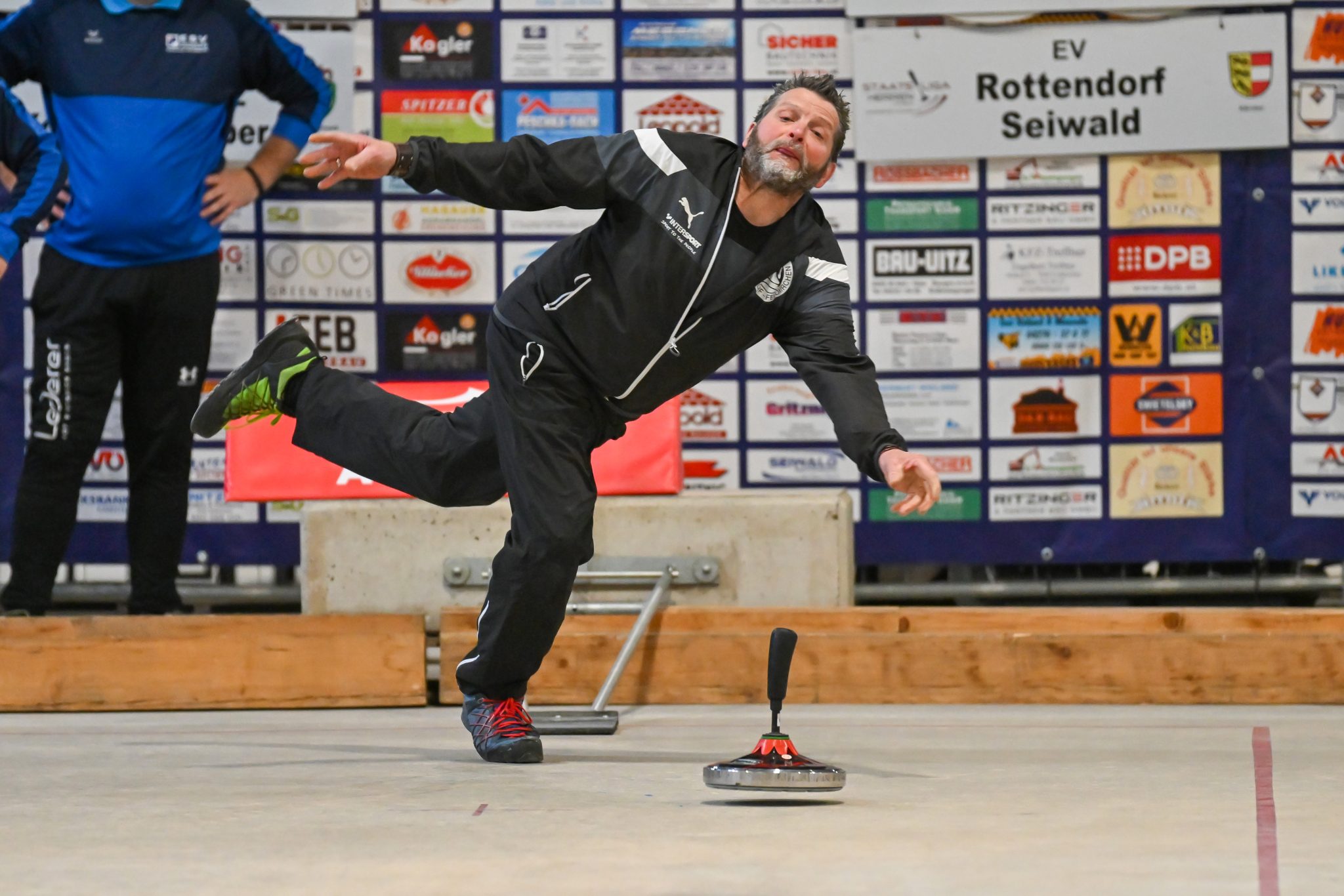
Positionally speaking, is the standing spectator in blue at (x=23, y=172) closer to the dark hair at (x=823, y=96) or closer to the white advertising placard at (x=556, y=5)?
the white advertising placard at (x=556, y=5)

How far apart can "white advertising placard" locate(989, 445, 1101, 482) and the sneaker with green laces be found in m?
2.84

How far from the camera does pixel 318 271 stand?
5922 millimetres

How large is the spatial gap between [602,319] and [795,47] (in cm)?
261

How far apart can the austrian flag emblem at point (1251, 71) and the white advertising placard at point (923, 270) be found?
1102 millimetres

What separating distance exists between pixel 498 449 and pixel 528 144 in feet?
2.38

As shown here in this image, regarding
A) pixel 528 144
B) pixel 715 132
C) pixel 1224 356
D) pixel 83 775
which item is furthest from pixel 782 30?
pixel 83 775

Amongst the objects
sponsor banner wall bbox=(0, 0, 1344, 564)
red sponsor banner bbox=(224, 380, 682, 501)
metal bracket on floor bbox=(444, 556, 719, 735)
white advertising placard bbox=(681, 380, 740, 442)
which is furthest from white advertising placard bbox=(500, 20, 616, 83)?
metal bracket on floor bbox=(444, 556, 719, 735)

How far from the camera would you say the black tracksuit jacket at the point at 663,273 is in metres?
3.55

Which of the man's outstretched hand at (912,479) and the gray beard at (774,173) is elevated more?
the gray beard at (774,173)

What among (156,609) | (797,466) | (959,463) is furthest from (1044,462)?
(156,609)

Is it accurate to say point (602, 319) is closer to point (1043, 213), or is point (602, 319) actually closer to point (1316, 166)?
point (1043, 213)

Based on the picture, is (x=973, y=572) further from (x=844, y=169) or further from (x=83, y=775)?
(x=83, y=775)

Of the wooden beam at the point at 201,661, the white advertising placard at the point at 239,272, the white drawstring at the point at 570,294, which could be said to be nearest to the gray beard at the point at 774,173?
the white drawstring at the point at 570,294

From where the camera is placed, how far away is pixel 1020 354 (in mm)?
5863
